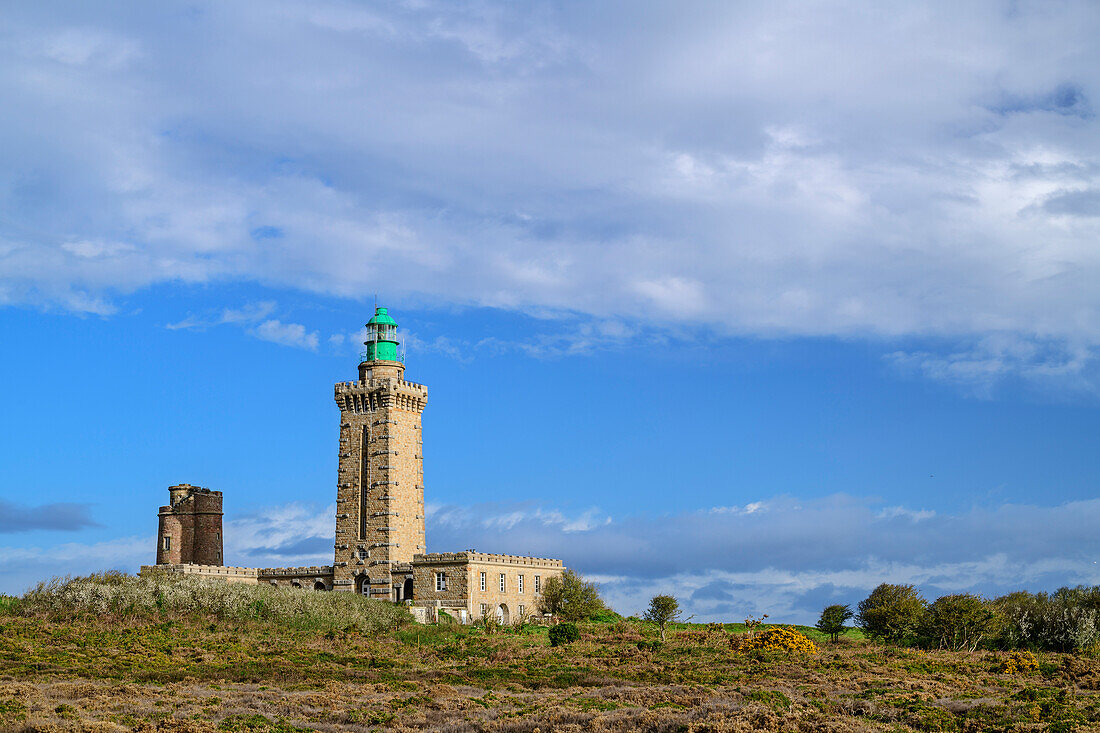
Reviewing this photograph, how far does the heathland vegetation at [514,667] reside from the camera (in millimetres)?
30703

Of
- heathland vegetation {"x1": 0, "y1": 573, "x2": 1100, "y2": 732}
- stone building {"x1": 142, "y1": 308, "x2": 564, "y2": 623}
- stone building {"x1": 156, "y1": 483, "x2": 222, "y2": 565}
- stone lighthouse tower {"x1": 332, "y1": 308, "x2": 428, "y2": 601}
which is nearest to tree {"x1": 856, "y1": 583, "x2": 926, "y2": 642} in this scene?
heathland vegetation {"x1": 0, "y1": 573, "x2": 1100, "y2": 732}

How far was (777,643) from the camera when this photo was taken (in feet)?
167

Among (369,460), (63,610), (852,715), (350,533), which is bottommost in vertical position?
(852,715)

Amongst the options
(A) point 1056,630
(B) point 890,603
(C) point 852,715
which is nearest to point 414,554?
(B) point 890,603

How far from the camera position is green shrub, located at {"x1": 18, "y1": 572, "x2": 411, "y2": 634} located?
54969 mm

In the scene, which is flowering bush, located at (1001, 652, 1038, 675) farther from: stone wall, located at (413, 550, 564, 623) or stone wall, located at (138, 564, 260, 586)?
stone wall, located at (138, 564, 260, 586)

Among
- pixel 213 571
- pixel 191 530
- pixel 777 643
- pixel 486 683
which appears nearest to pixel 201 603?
pixel 213 571

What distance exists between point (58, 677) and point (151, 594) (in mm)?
18003

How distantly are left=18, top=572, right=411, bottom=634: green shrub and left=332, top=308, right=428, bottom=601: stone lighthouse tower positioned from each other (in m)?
6.53

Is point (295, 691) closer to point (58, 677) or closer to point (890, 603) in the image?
point (58, 677)

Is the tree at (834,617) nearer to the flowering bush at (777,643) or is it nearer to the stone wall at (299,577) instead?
the flowering bush at (777,643)

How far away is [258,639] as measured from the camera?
53938 mm

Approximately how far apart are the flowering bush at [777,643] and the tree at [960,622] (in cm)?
722

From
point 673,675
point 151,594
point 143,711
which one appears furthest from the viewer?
point 151,594
